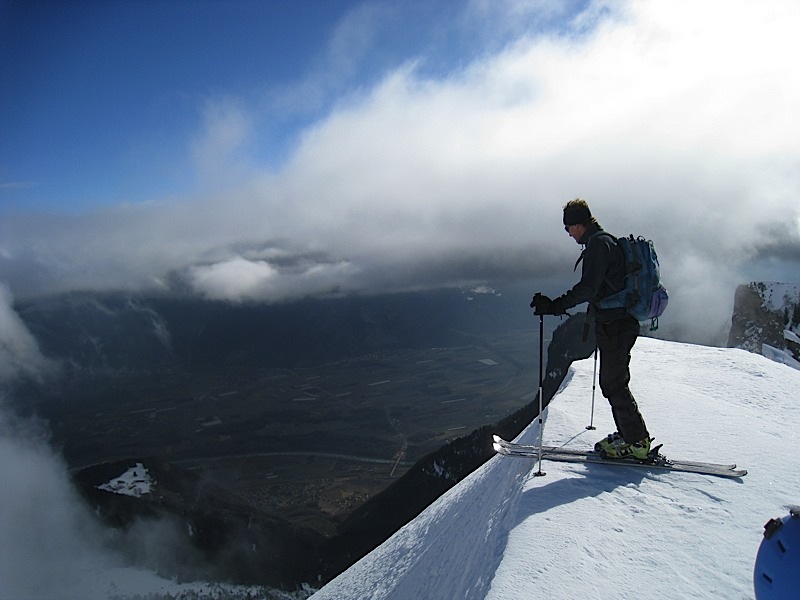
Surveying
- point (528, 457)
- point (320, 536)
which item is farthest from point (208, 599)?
point (528, 457)

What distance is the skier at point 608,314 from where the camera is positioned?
20.5ft

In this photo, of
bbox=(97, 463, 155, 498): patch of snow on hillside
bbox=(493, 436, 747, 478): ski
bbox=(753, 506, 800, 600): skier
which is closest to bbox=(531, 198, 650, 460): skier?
bbox=(493, 436, 747, 478): ski

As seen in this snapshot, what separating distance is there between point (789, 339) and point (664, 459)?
79.6 m

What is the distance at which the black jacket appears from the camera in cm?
620

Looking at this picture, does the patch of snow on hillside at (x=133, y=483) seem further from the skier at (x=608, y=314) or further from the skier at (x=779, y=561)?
the skier at (x=779, y=561)

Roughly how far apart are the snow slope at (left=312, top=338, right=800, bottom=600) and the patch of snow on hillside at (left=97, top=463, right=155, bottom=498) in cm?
12542

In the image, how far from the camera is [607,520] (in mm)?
4996

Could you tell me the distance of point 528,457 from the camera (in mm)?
7109

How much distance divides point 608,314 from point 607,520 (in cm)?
294

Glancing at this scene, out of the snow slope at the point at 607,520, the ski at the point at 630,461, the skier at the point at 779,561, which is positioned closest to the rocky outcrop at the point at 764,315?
the snow slope at the point at 607,520

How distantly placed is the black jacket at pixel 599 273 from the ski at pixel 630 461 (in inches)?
85.2

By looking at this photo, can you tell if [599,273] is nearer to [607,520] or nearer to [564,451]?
[564,451]

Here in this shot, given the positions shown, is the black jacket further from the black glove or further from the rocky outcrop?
the rocky outcrop

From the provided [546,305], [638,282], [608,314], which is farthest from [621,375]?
[546,305]
